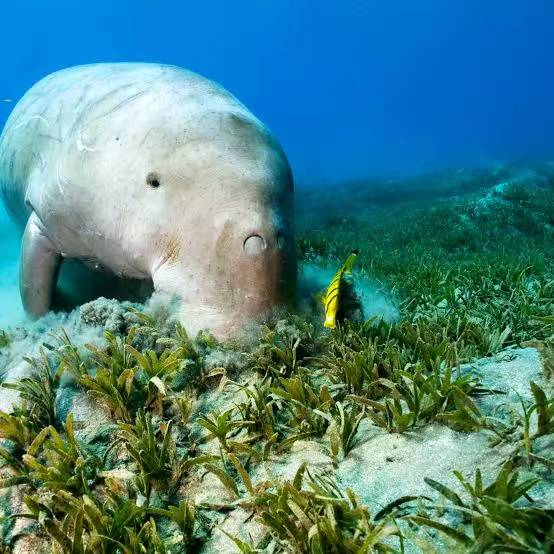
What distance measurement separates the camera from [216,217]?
8.89ft

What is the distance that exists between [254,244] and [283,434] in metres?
1.05

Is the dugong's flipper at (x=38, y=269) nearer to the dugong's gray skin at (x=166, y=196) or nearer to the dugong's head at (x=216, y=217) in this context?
the dugong's gray skin at (x=166, y=196)

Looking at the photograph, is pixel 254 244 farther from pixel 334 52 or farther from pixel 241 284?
pixel 334 52

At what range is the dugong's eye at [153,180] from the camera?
299 cm

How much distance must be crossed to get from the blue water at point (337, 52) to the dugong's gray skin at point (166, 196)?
129234 millimetres

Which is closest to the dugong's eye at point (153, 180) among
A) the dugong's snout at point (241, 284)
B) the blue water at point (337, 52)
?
the dugong's snout at point (241, 284)

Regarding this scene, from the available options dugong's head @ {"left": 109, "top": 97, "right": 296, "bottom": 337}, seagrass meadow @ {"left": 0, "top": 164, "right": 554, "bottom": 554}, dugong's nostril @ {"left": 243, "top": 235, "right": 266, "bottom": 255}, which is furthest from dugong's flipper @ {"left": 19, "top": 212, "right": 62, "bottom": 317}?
dugong's nostril @ {"left": 243, "top": 235, "right": 266, "bottom": 255}

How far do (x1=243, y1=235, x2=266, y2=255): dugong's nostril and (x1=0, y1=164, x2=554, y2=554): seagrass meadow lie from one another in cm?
42

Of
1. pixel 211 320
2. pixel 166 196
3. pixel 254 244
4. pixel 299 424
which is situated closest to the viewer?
pixel 299 424

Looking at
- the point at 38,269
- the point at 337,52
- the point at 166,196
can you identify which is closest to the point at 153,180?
the point at 166,196

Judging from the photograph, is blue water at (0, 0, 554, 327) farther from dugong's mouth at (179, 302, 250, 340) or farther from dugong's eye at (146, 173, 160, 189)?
dugong's mouth at (179, 302, 250, 340)

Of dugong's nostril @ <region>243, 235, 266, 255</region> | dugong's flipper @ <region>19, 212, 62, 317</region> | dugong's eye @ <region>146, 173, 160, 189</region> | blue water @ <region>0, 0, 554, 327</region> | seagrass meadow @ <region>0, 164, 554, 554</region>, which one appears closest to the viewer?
seagrass meadow @ <region>0, 164, 554, 554</region>

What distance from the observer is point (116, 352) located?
8.41ft

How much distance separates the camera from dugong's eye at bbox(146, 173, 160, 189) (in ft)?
9.82
